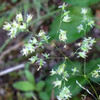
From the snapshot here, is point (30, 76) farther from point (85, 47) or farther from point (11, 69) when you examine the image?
Answer: point (85, 47)

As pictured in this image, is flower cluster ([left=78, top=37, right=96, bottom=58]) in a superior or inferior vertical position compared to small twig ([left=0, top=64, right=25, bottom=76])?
inferior

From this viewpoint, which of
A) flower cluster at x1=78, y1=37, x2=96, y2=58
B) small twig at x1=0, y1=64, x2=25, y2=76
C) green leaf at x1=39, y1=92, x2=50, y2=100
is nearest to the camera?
flower cluster at x1=78, y1=37, x2=96, y2=58

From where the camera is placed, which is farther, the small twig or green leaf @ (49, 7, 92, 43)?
the small twig

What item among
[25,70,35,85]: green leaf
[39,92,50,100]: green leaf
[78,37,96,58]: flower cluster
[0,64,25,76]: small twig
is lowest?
[39,92,50,100]: green leaf

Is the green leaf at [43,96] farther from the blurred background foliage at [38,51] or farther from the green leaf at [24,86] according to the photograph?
the green leaf at [24,86]

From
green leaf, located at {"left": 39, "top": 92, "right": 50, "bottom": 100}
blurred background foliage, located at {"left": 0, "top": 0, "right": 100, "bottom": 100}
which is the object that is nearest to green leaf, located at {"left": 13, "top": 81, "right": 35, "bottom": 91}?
blurred background foliage, located at {"left": 0, "top": 0, "right": 100, "bottom": 100}

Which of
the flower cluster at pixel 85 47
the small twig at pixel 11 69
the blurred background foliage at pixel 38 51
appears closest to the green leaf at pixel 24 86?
the blurred background foliage at pixel 38 51

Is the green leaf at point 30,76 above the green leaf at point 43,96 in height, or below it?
above

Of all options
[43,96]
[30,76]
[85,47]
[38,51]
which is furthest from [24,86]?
[85,47]

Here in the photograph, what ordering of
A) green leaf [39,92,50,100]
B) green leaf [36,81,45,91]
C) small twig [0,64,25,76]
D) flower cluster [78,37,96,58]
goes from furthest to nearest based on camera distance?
small twig [0,64,25,76] < green leaf [36,81,45,91] < green leaf [39,92,50,100] < flower cluster [78,37,96,58]

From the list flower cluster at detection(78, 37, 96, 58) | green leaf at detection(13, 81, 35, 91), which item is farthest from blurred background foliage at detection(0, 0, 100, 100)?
flower cluster at detection(78, 37, 96, 58)

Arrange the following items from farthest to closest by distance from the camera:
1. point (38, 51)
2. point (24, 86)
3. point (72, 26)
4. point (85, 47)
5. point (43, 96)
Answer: point (38, 51)
point (24, 86)
point (43, 96)
point (72, 26)
point (85, 47)

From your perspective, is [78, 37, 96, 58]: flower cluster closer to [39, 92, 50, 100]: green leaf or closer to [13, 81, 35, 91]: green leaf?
[39, 92, 50, 100]: green leaf
